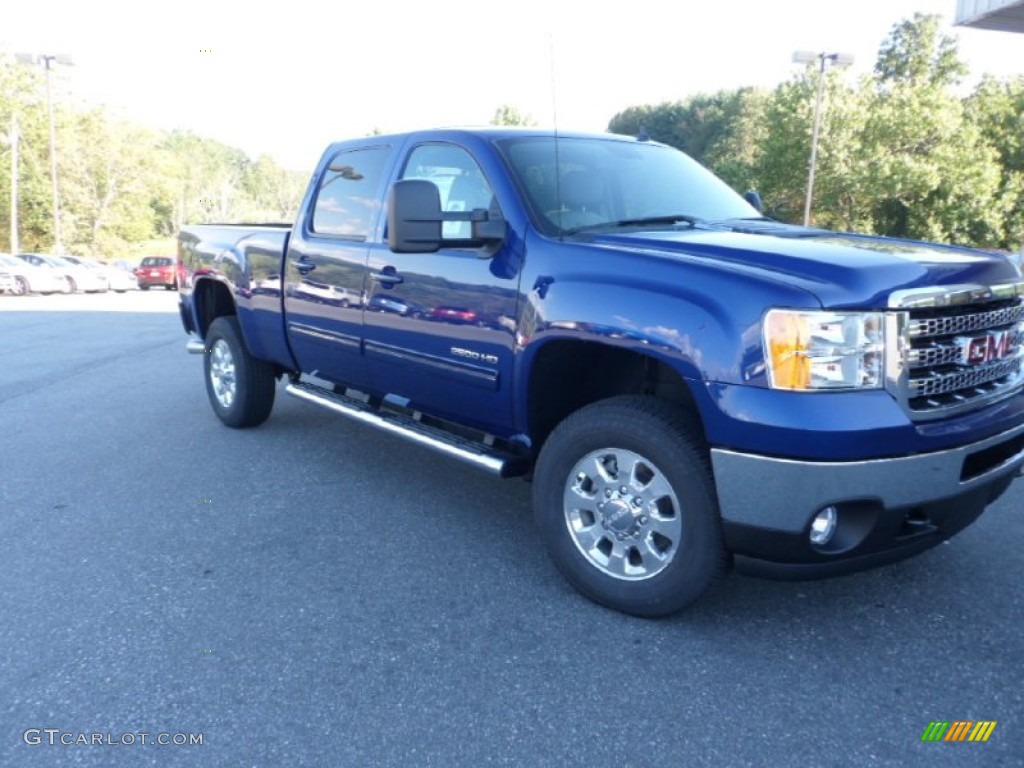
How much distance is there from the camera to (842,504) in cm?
272

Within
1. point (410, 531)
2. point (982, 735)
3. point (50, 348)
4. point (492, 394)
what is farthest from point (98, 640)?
point (50, 348)

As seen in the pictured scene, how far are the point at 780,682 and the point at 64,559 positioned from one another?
123 inches

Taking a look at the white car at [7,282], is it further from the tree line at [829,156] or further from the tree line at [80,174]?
the tree line at [80,174]

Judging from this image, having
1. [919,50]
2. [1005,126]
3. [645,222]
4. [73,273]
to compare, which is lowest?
[73,273]

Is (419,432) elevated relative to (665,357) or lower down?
lower down

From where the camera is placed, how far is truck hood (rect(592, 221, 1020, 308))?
2.72 m

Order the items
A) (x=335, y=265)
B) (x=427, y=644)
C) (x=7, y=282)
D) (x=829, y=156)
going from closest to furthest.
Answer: (x=427, y=644) → (x=335, y=265) → (x=7, y=282) → (x=829, y=156)

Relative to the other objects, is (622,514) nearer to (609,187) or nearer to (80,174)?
(609,187)

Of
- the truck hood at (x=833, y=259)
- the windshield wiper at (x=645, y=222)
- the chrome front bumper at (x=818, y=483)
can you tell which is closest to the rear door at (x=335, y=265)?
the windshield wiper at (x=645, y=222)

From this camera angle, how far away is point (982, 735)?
8.21ft

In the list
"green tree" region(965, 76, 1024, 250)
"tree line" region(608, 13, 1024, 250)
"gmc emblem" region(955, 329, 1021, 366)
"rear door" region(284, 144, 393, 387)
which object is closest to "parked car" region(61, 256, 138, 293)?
"tree line" region(608, 13, 1024, 250)

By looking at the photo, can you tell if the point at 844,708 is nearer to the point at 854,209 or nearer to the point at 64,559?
the point at 64,559

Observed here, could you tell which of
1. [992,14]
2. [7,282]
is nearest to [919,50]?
[992,14]

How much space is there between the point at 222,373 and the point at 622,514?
404 centimetres
